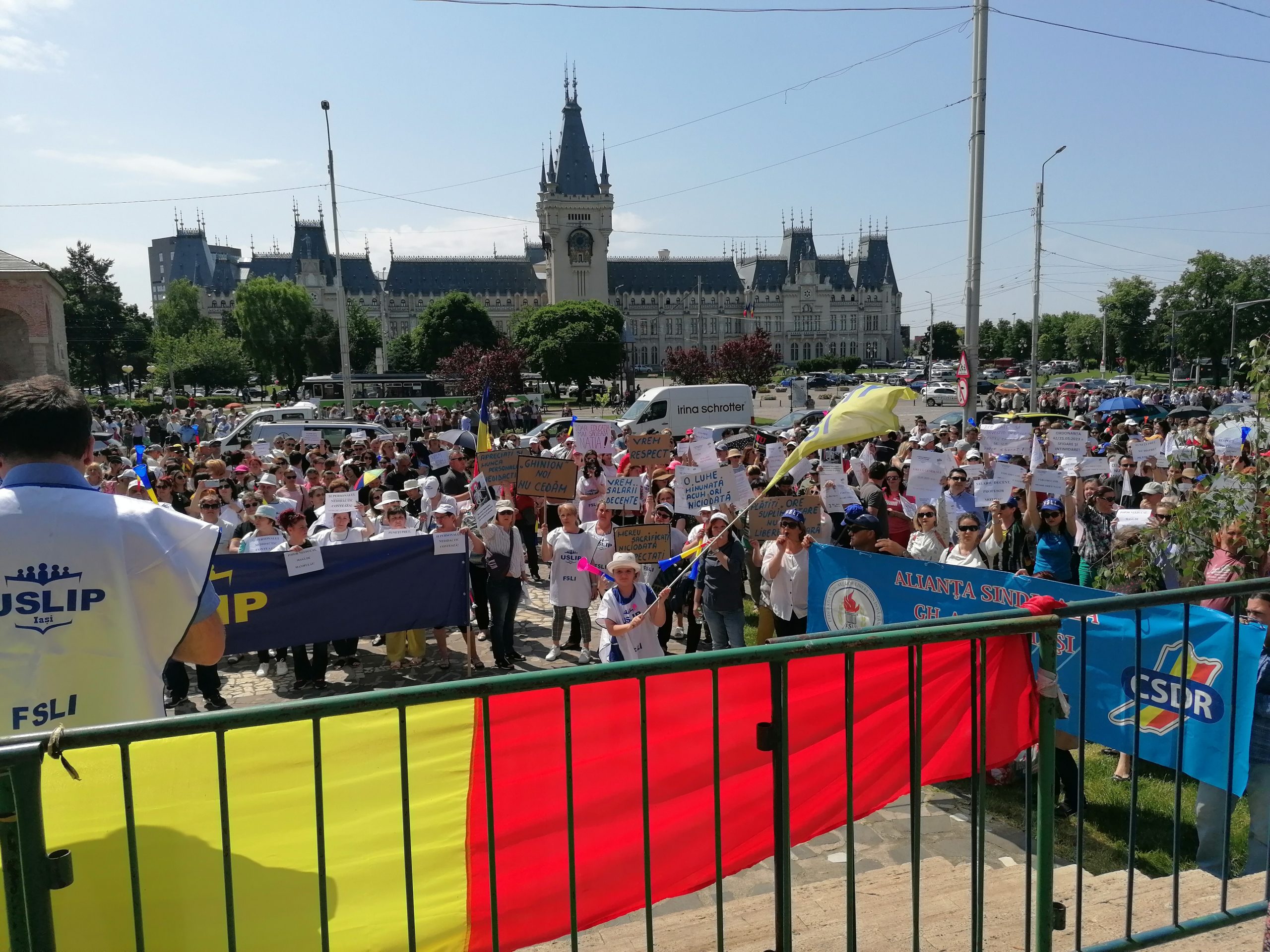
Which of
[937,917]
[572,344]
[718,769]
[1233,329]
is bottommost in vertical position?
[937,917]

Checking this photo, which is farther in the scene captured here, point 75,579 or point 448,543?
point 448,543

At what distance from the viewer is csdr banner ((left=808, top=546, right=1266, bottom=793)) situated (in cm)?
446

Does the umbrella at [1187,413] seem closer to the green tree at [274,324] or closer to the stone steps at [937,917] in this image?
the stone steps at [937,917]

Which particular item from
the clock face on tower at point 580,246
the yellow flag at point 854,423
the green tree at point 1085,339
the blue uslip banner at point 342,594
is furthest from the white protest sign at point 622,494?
the clock face on tower at point 580,246

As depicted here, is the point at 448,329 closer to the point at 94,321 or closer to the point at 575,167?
the point at 94,321

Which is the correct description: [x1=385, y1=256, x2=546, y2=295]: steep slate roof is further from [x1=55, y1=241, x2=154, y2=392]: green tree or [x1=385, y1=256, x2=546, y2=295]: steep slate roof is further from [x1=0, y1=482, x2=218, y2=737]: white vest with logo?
[x1=0, y1=482, x2=218, y2=737]: white vest with logo

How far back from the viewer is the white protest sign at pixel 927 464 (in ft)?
37.2

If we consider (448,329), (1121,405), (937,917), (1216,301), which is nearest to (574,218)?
(448,329)

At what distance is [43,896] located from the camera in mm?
2105

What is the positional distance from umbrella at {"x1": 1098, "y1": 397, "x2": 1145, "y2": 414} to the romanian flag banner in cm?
3088

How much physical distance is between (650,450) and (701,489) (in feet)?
14.3

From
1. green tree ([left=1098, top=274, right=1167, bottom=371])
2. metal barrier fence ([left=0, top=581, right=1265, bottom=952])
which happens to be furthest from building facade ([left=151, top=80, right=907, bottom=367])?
metal barrier fence ([left=0, top=581, right=1265, bottom=952])

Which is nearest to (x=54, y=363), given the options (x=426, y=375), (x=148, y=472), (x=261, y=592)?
(x=148, y=472)

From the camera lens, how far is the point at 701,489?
1009cm
